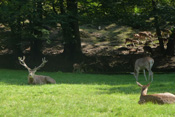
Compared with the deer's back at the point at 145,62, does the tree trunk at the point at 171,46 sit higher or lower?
higher

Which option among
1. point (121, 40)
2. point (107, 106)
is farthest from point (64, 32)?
point (107, 106)

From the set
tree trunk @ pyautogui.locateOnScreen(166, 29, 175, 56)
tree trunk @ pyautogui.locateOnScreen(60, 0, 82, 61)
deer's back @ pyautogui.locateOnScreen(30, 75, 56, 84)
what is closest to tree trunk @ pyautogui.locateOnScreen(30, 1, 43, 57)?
tree trunk @ pyautogui.locateOnScreen(60, 0, 82, 61)

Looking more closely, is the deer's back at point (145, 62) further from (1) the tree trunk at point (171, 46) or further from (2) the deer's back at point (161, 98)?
(2) the deer's back at point (161, 98)

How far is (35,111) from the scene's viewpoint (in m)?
7.97

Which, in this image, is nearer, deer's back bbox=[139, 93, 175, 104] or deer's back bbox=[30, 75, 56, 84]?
deer's back bbox=[139, 93, 175, 104]

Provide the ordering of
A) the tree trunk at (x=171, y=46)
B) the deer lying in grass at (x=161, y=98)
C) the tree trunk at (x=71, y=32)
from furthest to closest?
the tree trunk at (x=171, y=46)
the tree trunk at (x=71, y=32)
the deer lying in grass at (x=161, y=98)

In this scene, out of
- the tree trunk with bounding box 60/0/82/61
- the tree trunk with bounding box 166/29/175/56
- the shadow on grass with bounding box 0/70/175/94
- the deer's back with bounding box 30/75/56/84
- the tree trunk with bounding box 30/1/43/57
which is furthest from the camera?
the tree trunk with bounding box 166/29/175/56

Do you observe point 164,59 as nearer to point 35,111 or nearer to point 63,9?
point 63,9

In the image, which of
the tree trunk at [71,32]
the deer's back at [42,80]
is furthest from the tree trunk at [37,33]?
the deer's back at [42,80]

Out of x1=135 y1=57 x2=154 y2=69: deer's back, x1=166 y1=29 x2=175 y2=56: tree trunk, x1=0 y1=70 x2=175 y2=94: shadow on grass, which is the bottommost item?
x1=0 y1=70 x2=175 y2=94: shadow on grass

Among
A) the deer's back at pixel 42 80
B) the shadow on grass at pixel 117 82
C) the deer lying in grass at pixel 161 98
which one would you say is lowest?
the shadow on grass at pixel 117 82

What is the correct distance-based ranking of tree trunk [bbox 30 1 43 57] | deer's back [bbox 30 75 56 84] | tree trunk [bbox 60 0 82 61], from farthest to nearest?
tree trunk [bbox 60 0 82 61], tree trunk [bbox 30 1 43 57], deer's back [bbox 30 75 56 84]

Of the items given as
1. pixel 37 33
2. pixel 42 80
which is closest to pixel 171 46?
pixel 37 33

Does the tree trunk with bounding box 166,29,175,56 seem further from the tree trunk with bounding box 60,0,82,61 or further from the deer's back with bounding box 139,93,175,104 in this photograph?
the deer's back with bounding box 139,93,175,104
